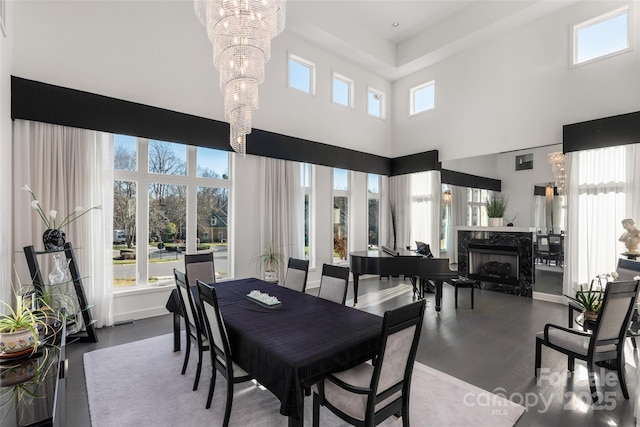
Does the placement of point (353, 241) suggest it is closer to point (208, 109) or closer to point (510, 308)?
point (510, 308)

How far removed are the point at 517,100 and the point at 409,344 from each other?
6559mm

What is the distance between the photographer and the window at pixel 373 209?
8.62 meters

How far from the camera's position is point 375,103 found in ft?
28.8

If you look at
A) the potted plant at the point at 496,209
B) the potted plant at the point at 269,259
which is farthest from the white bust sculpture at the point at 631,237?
Result: the potted plant at the point at 269,259

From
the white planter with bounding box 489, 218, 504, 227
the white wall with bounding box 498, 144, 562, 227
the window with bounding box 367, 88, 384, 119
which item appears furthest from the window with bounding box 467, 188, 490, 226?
the window with bounding box 367, 88, 384, 119

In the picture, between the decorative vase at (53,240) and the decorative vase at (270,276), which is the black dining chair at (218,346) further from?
the decorative vase at (270,276)

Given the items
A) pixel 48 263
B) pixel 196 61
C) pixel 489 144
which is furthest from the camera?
pixel 489 144

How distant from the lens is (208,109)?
18.6 feet

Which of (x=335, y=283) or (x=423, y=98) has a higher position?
(x=423, y=98)

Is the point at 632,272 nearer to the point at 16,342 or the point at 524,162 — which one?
the point at 524,162

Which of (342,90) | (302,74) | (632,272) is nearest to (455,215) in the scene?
(632,272)

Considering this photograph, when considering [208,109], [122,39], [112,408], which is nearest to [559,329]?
[112,408]

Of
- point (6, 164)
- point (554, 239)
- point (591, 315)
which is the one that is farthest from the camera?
point (554, 239)

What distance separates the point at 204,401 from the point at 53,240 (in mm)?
2799
